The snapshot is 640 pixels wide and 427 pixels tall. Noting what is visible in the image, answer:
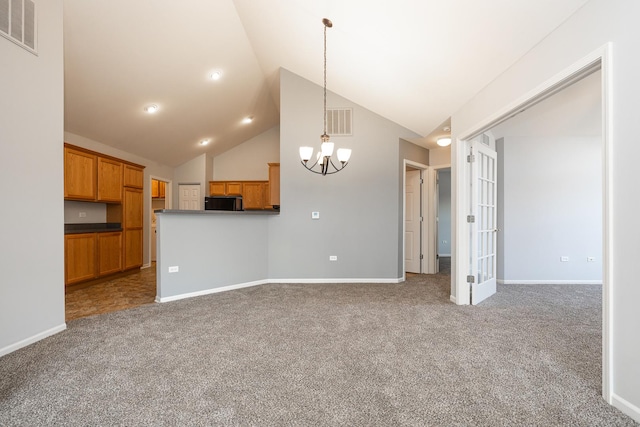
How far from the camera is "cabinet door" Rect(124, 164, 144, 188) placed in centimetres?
542

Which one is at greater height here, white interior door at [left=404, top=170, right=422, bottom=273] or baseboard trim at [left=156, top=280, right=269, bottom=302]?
white interior door at [left=404, top=170, right=422, bottom=273]

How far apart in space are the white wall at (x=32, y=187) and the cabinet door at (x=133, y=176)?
3.07 metres

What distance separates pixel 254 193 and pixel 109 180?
3.23 m

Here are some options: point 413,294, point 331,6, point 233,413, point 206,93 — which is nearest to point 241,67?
point 206,93

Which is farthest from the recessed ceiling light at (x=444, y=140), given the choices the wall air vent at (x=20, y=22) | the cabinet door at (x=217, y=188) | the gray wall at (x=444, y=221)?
the cabinet door at (x=217, y=188)

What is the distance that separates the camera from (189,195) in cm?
732

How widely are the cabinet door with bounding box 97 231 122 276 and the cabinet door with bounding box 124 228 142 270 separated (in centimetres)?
17

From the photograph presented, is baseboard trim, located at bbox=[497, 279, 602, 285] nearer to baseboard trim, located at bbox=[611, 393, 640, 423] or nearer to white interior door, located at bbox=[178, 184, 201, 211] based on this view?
baseboard trim, located at bbox=[611, 393, 640, 423]

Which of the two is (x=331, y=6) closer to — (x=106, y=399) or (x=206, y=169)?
(x=106, y=399)

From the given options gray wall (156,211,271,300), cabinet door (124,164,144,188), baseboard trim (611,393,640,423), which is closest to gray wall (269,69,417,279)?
gray wall (156,211,271,300)

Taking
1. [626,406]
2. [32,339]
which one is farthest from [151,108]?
[626,406]

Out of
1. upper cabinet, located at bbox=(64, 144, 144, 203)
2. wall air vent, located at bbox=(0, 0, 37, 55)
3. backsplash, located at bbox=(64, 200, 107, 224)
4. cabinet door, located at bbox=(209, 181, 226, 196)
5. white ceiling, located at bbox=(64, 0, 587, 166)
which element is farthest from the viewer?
cabinet door, located at bbox=(209, 181, 226, 196)

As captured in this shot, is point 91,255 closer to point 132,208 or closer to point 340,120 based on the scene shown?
point 132,208

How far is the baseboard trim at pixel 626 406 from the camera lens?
149 cm
